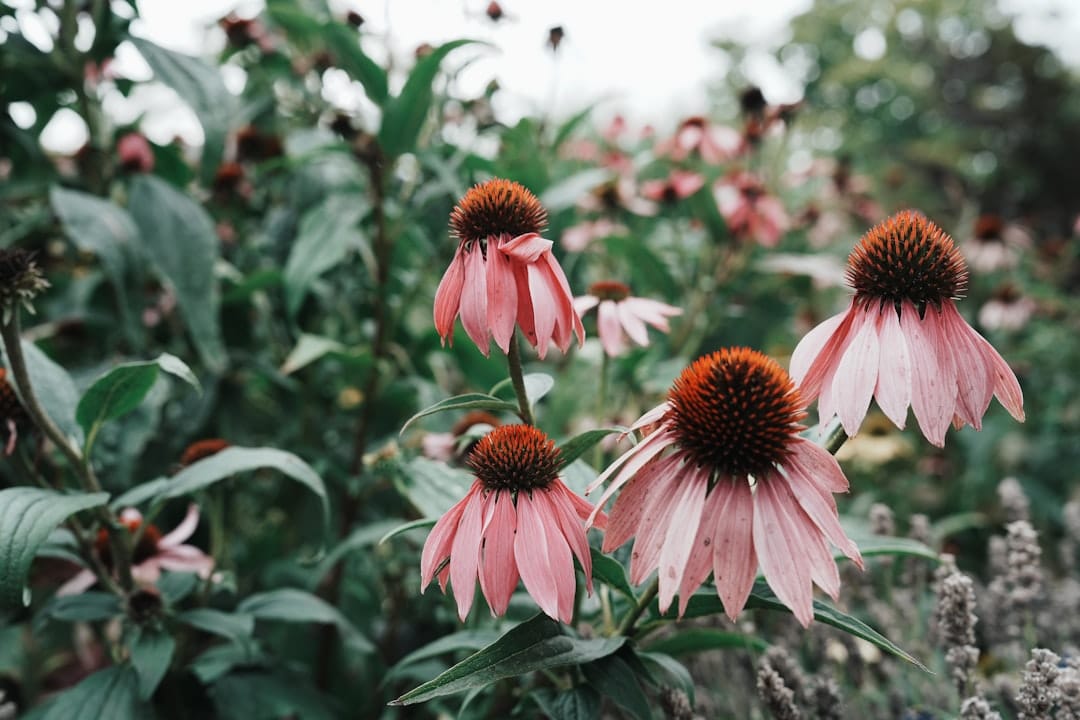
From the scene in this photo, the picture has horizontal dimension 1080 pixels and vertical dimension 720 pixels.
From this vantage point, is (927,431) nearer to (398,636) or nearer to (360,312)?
(398,636)

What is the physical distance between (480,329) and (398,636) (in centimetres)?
87

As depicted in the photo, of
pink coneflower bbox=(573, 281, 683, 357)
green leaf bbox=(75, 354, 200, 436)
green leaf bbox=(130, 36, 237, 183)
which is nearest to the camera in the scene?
green leaf bbox=(75, 354, 200, 436)

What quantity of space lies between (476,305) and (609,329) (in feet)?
0.98

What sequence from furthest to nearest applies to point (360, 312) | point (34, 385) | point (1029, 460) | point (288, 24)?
point (1029, 460) < point (360, 312) < point (288, 24) < point (34, 385)

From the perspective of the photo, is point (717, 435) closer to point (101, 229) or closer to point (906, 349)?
point (906, 349)

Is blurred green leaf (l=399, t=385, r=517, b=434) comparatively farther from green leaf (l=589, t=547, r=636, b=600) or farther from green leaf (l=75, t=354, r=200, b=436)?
green leaf (l=75, t=354, r=200, b=436)

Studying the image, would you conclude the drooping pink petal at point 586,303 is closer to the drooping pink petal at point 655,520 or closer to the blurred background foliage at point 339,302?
the blurred background foliage at point 339,302

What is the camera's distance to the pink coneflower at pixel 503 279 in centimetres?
54

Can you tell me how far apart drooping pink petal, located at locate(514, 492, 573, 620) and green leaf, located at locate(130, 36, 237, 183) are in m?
0.84

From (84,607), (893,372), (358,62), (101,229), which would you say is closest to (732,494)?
(893,372)

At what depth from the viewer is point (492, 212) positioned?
1.90ft

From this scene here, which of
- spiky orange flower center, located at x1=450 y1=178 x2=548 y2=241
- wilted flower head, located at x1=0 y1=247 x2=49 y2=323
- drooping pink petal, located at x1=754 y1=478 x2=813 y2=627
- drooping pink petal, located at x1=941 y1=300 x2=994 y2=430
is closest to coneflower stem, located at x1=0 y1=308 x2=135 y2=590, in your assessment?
wilted flower head, located at x1=0 y1=247 x2=49 y2=323

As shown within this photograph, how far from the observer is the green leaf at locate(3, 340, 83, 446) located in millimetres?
775

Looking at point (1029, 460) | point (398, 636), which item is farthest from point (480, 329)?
point (1029, 460)
